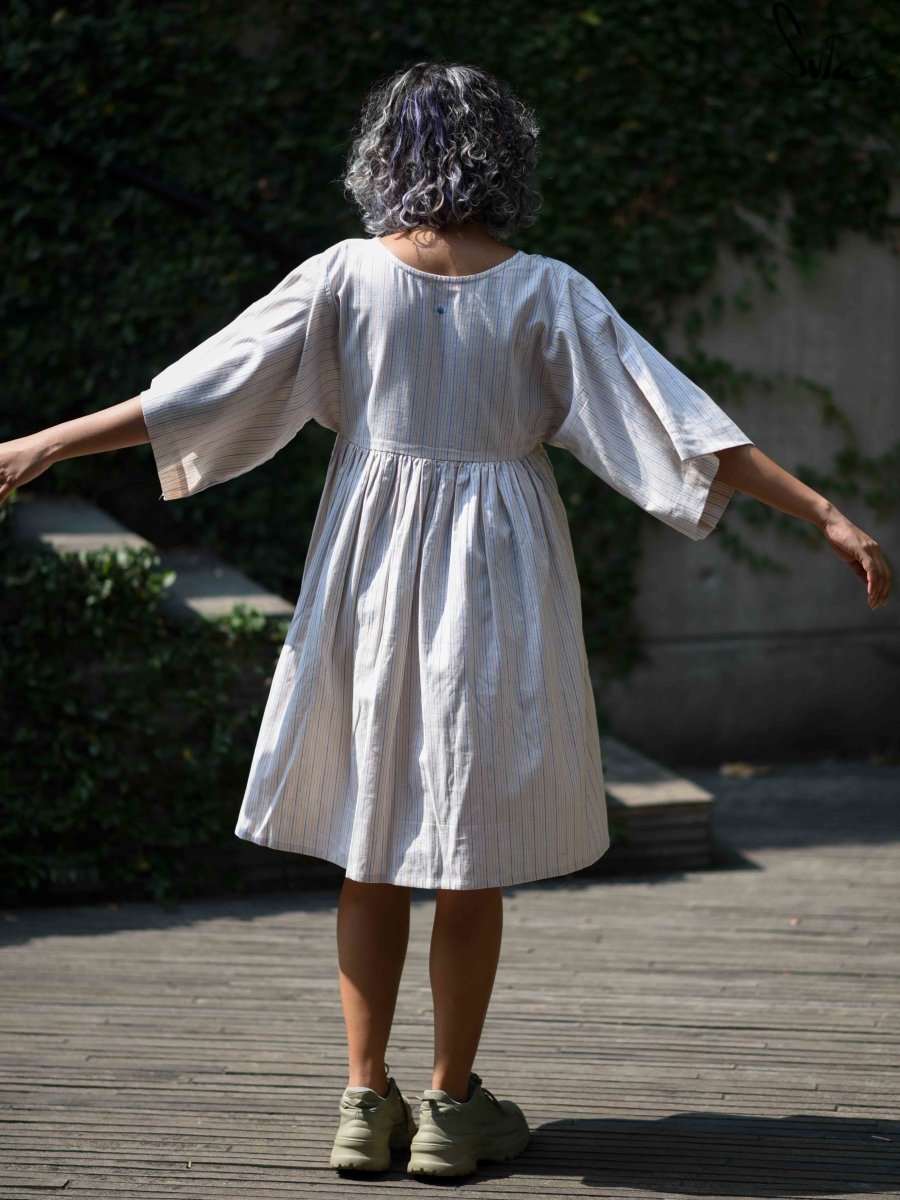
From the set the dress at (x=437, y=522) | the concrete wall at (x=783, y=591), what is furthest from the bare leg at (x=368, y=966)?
the concrete wall at (x=783, y=591)

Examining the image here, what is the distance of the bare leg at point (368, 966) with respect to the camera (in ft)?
7.13

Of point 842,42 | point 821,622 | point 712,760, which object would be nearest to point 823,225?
point 842,42

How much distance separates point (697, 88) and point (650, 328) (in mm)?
830

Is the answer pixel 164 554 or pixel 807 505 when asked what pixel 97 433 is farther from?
pixel 164 554

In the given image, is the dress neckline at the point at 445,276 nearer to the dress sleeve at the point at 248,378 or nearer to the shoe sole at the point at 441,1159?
the dress sleeve at the point at 248,378

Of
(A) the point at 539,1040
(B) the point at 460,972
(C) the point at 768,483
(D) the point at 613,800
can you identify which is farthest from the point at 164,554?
(C) the point at 768,483

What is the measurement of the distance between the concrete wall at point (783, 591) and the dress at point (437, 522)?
9.82 ft

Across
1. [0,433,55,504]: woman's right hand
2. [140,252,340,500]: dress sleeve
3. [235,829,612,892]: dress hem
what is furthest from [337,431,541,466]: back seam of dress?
[235,829,612,892]: dress hem

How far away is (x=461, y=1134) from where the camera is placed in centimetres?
216

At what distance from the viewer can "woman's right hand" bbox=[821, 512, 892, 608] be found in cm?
203

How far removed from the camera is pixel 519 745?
2.09 metres

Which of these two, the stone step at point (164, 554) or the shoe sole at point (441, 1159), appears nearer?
the shoe sole at point (441, 1159)

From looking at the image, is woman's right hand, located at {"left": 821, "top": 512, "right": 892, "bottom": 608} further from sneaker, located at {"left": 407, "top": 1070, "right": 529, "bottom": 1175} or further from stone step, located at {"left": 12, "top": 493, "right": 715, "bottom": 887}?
stone step, located at {"left": 12, "top": 493, "right": 715, "bottom": 887}

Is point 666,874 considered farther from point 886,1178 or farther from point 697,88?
point 697,88
